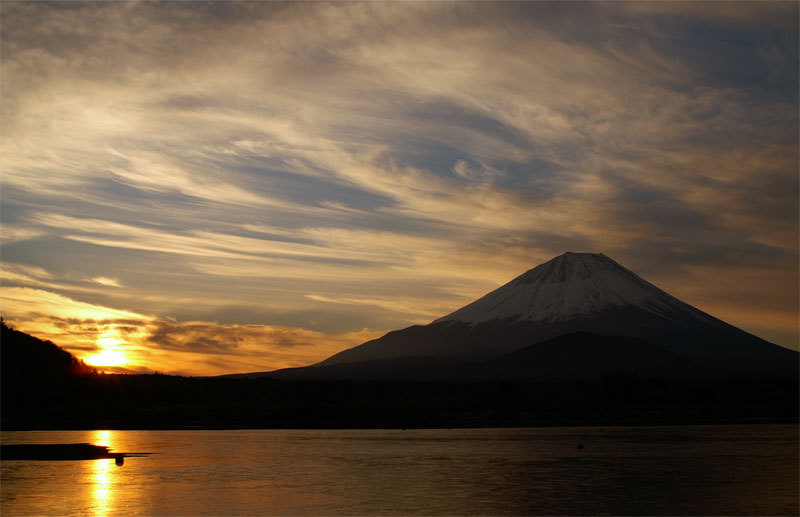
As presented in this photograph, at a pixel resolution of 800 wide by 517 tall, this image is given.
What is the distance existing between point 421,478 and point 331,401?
279ft

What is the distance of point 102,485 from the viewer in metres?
42.2

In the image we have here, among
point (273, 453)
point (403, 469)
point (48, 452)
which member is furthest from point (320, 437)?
point (403, 469)

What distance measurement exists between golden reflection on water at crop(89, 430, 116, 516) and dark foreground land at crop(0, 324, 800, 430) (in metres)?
41.7

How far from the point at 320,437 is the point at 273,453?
1758cm

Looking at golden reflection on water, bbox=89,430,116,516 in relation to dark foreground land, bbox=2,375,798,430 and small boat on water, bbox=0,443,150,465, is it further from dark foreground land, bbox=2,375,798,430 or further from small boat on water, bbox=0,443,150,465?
dark foreground land, bbox=2,375,798,430

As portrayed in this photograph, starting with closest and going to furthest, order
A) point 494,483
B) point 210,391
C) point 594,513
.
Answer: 1. point 594,513
2. point 494,483
3. point 210,391

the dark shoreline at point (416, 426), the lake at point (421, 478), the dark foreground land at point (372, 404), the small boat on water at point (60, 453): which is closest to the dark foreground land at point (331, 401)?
the dark foreground land at point (372, 404)

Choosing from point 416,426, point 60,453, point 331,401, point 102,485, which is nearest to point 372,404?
point 331,401

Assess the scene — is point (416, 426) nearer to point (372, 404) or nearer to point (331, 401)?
point (372, 404)

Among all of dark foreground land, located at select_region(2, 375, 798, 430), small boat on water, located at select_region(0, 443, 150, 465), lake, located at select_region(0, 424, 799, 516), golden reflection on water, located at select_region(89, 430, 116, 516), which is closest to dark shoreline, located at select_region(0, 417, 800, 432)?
dark foreground land, located at select_region(2, 375, 798, 430)

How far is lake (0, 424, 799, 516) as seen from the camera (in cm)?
3513

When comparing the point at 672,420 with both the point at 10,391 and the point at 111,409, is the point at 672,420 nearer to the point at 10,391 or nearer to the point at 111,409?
the point at 111,409

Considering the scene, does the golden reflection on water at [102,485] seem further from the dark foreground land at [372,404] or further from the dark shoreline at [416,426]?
the dark foreground land at [372,404]

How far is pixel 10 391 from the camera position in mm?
113875
